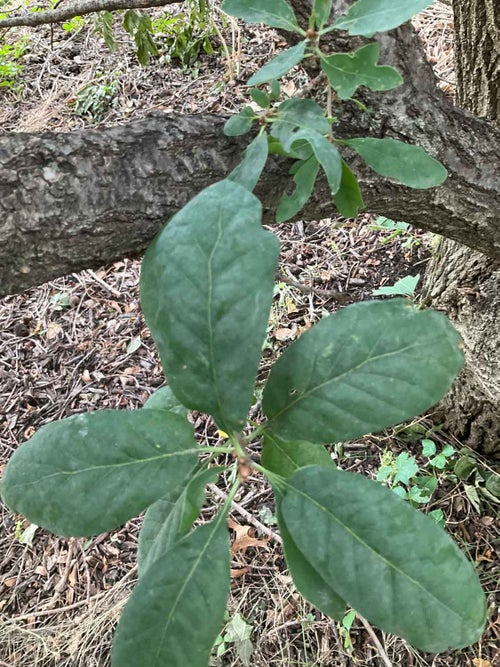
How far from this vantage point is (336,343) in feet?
1.81

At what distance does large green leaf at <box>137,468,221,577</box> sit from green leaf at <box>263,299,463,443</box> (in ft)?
0.35

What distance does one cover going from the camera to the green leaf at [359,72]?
641 millimetres

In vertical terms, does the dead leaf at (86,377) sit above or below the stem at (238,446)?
below

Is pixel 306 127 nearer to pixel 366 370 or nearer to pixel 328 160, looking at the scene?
pixel 328 160

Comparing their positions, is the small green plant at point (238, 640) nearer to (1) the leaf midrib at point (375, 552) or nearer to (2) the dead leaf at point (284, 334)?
(2) the dead leaf at point (284, 334)

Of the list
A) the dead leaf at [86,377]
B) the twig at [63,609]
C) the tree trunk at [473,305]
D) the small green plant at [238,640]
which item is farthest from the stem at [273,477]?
the dead leaf at [86,377]

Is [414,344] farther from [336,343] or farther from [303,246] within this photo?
[303,246]

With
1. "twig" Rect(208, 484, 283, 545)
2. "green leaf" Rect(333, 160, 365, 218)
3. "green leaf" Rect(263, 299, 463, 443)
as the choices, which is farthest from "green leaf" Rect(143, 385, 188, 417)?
"twig" Rect(208, 484, 283, 545)

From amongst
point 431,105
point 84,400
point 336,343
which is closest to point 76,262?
point 336,343

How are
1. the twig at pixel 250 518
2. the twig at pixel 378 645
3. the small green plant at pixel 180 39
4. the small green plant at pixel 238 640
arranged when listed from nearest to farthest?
the twig at pixel 378 645 → the small green plant at pixel 238 640 → the twig at pixel 250 518 → the small green plant at pixel 180 39

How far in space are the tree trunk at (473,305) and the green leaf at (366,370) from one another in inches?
33.1

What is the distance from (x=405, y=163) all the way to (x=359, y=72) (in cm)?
13

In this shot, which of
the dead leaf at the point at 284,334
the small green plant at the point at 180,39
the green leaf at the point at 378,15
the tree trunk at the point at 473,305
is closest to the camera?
the green leaf at the point at 378,15

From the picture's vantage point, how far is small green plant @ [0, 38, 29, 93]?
3.57 metres
